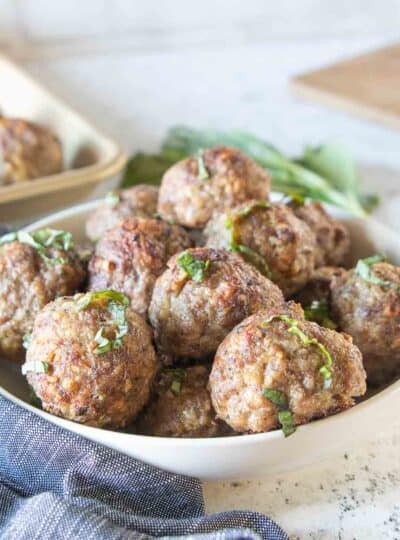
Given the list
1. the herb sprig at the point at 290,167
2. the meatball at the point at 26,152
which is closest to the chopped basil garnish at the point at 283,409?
the herb sprig at the point at 290,167

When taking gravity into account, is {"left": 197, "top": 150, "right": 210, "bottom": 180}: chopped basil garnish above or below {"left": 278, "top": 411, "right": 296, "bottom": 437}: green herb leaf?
above

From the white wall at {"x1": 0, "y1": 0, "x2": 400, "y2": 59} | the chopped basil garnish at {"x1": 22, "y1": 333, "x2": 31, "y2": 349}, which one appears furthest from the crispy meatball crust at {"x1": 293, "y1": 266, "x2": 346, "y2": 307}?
the white wall at {"x1": 0, "y1": 0, "x2": 400, "y2": 59}

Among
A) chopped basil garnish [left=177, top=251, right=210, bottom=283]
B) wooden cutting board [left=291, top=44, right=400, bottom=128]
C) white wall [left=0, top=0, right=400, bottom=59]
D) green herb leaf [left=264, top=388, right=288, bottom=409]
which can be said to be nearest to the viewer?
green herb leaf [left=264, top=388, right=288, bottom=409]

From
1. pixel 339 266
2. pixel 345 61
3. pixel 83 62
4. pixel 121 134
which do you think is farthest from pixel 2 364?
pixel 83 62

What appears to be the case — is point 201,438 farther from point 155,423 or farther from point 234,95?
point 234,95

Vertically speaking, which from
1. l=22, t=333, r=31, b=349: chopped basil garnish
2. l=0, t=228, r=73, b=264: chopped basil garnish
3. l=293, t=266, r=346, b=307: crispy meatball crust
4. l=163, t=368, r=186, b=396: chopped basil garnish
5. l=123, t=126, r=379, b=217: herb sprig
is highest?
l=0, t=228, r=73, b=264: chopped basil garnish

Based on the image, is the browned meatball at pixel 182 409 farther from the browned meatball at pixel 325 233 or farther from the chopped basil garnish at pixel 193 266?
the browned meatball at pixel 325 233

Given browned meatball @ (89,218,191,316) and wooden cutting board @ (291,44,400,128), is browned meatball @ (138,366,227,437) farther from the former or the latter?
wooden cutting board @ (291,44,400,128)

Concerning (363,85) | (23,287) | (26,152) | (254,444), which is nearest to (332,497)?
(254,444)
